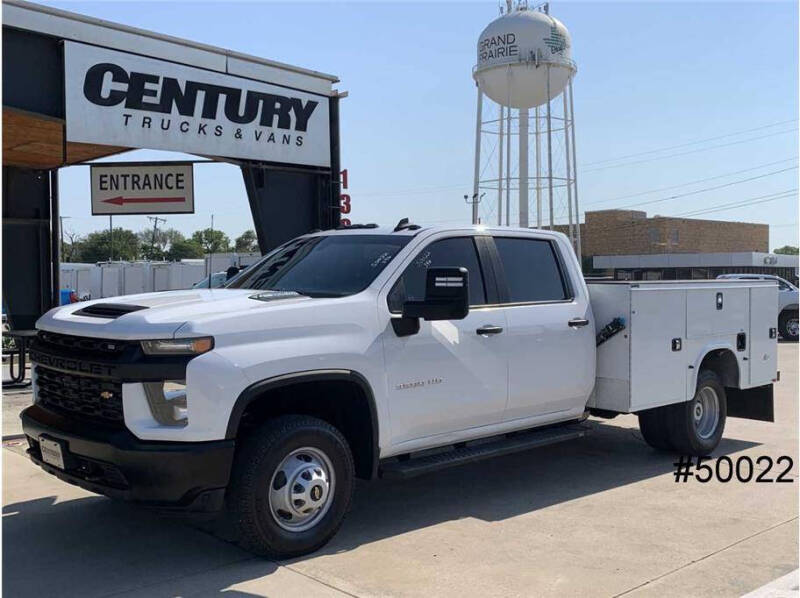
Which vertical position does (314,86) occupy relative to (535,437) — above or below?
above

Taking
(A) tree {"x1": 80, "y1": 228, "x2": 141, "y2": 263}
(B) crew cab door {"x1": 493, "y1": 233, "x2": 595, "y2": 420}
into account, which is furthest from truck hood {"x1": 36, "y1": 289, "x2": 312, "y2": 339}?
(A) tree {"x1": 80, "y1": 228, "x2": 141, "y2": 263}

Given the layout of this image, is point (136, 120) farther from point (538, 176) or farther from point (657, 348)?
point (538, 176)

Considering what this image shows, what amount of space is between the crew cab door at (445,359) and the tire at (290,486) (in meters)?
0.52

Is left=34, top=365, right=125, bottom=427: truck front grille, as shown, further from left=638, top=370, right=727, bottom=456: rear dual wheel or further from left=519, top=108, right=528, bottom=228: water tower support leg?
left=519, top=108, right=528, bottom=228: water tower support leg

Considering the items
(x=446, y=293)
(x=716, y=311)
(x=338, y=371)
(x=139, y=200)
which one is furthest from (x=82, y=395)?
(x=139, y=200)

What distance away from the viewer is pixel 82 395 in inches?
185

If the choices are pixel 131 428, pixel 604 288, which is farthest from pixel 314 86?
pixel 131 428

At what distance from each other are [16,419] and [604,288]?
263 inches

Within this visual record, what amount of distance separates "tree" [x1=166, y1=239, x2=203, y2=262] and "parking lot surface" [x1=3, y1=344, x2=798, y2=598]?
90.2 m

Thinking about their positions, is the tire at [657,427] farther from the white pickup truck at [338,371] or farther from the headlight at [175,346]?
the headlight at [175,346]

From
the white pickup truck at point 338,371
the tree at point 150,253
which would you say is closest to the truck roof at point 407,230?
the white pickup truck at point 338,371

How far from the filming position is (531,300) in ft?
20.9

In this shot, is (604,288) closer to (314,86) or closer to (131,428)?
(131,428)

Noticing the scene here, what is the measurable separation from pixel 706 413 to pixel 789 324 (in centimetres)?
1610
